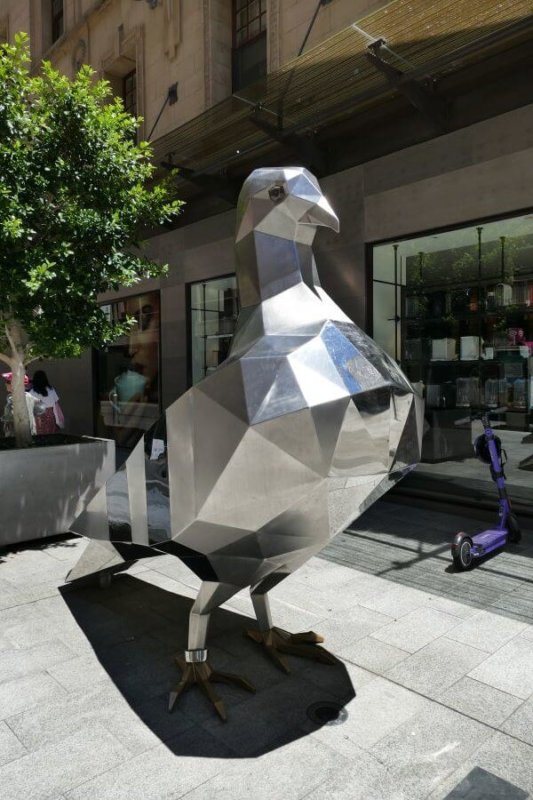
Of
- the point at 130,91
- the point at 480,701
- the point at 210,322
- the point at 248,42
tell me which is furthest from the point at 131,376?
the point at 480,701

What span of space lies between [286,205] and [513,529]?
507 cm

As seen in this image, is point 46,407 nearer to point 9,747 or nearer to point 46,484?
point 46,484

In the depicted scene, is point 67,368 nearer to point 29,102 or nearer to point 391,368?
point 29,102

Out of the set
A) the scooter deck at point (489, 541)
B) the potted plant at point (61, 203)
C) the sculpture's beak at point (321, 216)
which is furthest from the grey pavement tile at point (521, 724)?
the potted plant at point (61, 203)

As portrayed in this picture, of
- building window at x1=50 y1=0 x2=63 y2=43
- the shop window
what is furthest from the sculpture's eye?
building window at x1=50 y1=0 x2=63 y2=43

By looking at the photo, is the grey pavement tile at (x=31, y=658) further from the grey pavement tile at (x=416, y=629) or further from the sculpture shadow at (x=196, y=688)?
the grey pavement tile at (x=416, y=629)

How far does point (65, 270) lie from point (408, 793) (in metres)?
5.85

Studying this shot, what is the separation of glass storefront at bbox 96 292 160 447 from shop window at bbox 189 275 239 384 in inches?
50.2

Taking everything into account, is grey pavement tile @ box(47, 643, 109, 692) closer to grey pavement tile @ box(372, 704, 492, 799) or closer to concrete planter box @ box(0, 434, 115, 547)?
grey pavement tile @ box(372, 704, 492, 799)

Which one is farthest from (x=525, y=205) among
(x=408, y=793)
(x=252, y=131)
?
(x=408, y=793)

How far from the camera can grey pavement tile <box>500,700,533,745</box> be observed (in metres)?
3.10

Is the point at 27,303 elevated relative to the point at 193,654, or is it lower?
elevated

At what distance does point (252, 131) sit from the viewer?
923 centimetres

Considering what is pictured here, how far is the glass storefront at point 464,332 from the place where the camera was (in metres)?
7.76
